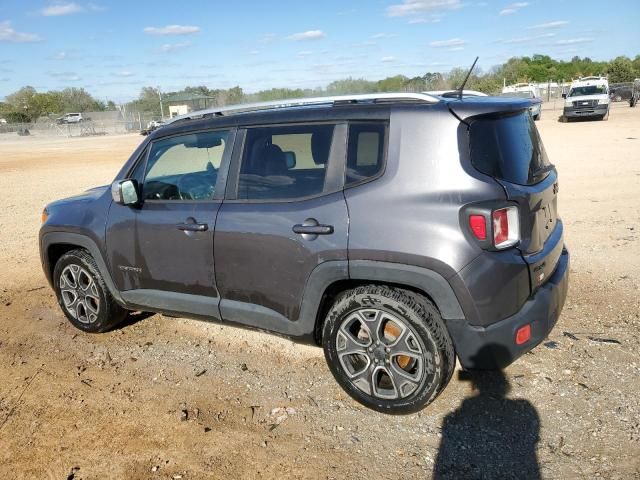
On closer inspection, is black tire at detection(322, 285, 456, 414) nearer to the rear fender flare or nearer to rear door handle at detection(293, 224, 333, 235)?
the rear fender flare

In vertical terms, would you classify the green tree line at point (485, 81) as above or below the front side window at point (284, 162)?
above

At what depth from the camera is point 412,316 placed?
306cm

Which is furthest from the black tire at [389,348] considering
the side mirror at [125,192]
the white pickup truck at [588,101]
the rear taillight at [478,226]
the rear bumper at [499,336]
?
the white pickup truck at [588,101]

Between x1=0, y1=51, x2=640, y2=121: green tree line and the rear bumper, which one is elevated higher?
x1=0, y1=51, x2=640, y2=121: green tree line

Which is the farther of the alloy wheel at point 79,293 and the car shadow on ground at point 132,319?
the car shadow on ground at point 132,319

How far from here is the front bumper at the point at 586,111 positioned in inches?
1101

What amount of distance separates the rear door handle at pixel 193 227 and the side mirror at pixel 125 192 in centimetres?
48

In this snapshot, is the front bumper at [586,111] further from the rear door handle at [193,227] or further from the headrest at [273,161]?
the rear door handle at [193,227]

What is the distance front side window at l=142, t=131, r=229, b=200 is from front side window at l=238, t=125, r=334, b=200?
11.5 inches

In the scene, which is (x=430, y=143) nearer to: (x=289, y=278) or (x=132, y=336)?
(x=289, y=278)

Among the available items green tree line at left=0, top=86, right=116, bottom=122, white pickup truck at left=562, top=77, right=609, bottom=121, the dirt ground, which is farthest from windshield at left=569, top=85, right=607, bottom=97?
green tree line at left=0, top=86, right=116, bottom=122

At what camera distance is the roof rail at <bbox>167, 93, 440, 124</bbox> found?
3.19 metres

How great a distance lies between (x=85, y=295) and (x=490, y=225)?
11.4ft

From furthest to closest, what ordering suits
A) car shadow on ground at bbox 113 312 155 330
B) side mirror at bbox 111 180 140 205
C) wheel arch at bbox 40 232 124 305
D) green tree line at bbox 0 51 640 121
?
green tree line at bbox 0 51 640 121
car shadow on ground at bbox 113 312 155 330
wheel arch at bbox 40 232 124 305
side mirror at bbox 111 180 140 205
